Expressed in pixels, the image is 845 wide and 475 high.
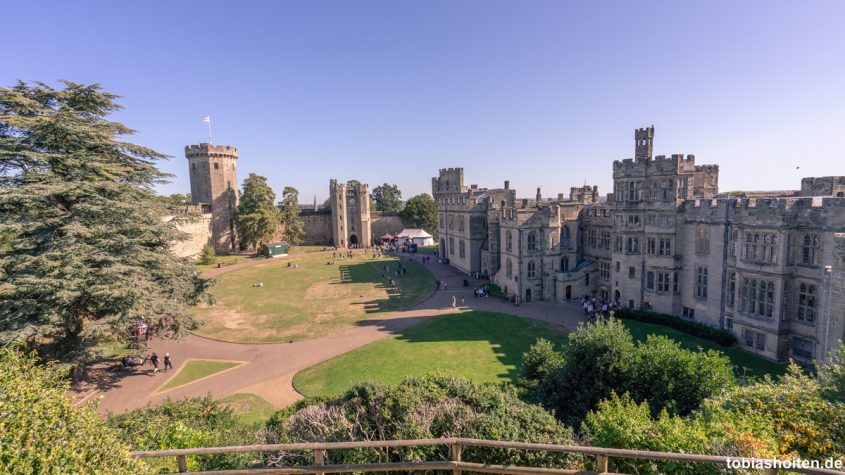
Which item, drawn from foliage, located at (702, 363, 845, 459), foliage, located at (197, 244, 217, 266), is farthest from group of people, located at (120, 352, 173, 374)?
foliage, located at (197, 244, 217, 266)

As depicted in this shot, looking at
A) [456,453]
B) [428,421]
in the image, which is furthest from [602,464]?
[428,421]

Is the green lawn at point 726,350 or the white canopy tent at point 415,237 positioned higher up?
the white canopy tent at point 415,237

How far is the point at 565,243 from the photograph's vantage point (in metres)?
39.2

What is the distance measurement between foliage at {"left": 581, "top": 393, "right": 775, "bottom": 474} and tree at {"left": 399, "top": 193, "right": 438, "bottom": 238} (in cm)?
7711

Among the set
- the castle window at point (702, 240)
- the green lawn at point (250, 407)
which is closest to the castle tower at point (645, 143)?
the castle window at point (702, 240)

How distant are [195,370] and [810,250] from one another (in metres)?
38.6

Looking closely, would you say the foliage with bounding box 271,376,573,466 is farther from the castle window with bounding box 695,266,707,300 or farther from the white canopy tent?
the white canopy tent

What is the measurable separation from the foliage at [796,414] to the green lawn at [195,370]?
85.1 ft

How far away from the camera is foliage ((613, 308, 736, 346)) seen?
84.5 ft

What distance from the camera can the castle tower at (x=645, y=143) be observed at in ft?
Result: 103

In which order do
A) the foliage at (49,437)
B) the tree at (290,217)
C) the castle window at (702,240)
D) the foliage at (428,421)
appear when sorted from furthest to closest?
the tree at (290,217) < the castle window at (702,240) < the foliage at (428,421) < the foliage at (49,437)

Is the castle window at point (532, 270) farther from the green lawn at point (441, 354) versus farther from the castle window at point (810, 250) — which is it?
the castle window at point (810, 250)

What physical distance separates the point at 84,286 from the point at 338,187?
202 feet

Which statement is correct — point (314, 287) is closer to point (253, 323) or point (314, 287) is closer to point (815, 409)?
point (253, 323)
